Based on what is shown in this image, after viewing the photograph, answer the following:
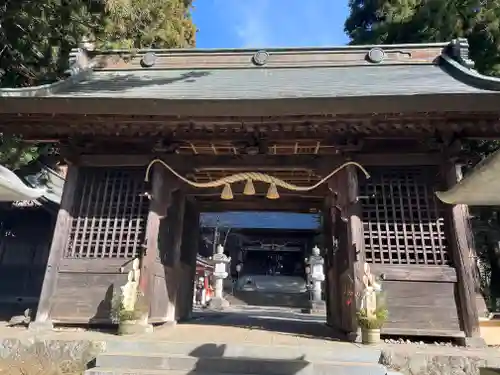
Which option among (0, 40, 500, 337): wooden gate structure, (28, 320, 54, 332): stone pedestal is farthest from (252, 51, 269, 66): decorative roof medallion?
(28, 320, 54, 332): stone pedestal

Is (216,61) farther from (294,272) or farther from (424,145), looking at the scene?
(294,272)

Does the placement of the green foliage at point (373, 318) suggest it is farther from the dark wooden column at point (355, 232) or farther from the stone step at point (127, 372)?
the stone step at point (127, 372)

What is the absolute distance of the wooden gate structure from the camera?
579 centimetres

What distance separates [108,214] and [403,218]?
5.28 meters

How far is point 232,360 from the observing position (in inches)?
178

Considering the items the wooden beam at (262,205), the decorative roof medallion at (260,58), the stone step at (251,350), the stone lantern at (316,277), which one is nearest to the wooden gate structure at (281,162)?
the wooden beam at (262,205)

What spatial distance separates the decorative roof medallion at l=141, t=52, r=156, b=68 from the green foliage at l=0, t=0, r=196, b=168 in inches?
15.5

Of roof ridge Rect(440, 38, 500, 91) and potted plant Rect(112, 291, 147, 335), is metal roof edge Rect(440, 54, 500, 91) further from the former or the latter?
potted plant Rect(112, 291, 147, 335)

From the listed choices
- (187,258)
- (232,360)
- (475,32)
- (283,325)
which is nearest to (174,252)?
(187,258)

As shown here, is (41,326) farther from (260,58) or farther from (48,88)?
(260,58)

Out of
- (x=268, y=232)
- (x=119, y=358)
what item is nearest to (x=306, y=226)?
(x=268, y=232)

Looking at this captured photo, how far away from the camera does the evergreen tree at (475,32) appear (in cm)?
1050

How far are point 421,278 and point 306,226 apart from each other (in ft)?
57.5

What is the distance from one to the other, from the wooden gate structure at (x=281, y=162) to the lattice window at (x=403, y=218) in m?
0.02
